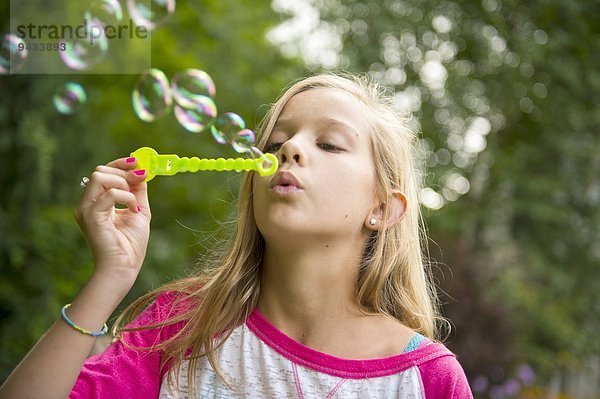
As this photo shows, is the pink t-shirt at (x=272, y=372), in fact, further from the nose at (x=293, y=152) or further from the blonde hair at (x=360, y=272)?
the nose at (x=293, y=152)

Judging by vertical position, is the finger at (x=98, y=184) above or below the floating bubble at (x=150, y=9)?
below

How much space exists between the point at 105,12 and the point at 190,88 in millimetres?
714

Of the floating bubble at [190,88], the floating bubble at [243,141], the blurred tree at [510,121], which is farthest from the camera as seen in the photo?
the blurred tree at [510,121]

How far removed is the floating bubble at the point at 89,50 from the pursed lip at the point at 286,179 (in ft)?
6.16

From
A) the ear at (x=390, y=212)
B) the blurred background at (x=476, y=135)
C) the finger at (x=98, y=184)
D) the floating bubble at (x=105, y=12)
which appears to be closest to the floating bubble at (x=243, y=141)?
the ear at (x=390, y=212)

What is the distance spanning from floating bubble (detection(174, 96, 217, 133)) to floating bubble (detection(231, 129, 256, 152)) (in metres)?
0.30

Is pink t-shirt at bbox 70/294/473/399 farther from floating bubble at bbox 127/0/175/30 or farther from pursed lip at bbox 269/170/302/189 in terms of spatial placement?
floating bubble at bbox 127/0/175/30

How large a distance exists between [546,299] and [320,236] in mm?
7684

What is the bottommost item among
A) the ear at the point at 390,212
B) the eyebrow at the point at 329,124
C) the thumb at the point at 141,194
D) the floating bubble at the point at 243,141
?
the ear at the point at 390,212

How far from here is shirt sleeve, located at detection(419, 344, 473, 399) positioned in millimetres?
1818

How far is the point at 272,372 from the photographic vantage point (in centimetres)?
192

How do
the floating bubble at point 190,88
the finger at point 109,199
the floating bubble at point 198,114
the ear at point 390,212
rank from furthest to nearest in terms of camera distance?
the floating bubble at point 190,88
the floating bubble at point 198,114
the ear at point 390,212
the finger at point 109,199

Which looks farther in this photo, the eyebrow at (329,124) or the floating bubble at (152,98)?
the floating bubble at (152,98)

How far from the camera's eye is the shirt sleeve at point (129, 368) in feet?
6.08
